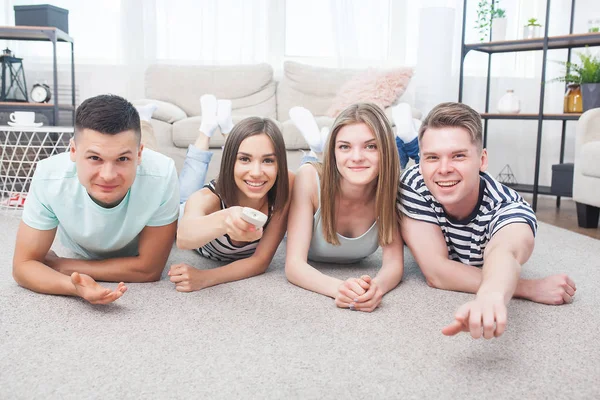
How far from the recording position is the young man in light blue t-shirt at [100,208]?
117 centimetres

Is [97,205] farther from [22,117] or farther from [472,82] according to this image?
[472,82]

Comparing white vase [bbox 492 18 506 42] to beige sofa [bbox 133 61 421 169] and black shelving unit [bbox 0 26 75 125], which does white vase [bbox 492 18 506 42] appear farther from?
black shelving unit [bbox 0 26 75 125]

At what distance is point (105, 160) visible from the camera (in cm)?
117

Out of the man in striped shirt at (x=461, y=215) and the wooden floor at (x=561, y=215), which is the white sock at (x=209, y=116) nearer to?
the man in striped shirt at (x=461, y=215)

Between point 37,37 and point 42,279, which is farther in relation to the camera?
point 37,37

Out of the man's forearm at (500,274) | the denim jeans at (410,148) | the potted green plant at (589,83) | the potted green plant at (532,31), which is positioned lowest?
the man's forearm at (500,274)

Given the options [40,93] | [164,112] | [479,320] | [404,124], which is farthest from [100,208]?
[40,93]

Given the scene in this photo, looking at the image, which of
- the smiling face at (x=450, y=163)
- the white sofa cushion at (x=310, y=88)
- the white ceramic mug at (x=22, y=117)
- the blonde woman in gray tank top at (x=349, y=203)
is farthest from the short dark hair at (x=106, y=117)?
the white sofa cushion at (x=310, y=88)

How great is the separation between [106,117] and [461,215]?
931mm

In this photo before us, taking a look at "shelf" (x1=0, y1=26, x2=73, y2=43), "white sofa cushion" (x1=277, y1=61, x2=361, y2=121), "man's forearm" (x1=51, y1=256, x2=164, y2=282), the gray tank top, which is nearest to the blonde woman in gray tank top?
the gray tank top

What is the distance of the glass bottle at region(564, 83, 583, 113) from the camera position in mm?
3105

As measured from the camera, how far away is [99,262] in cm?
137

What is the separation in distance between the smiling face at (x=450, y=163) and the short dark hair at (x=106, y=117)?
719mm

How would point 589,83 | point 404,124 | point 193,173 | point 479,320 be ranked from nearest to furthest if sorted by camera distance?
point 479,320 < point 193,173 < point 404,124 < point 589,83
